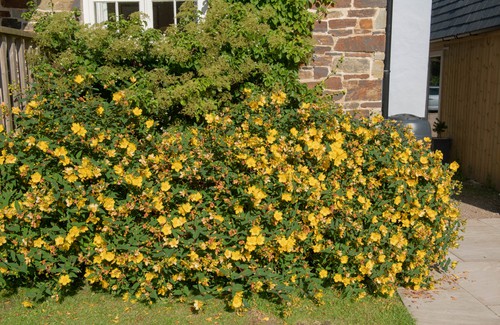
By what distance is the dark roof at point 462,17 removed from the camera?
8.86m

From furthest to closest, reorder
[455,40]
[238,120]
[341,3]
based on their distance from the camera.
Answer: [455,40] → [341,3] → [238,120]

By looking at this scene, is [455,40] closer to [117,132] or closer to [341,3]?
[341,3]

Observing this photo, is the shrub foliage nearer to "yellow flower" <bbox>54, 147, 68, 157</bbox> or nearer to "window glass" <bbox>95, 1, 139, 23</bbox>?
"yellow flower" <bbox>54, 147, 68, 157</bbox>

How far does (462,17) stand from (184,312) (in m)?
8.43

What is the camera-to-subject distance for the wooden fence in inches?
196

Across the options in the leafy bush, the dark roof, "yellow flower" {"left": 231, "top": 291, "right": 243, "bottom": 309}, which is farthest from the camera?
the dark roof

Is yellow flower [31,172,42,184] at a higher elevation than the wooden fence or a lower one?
lower

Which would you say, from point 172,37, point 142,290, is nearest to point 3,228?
point 142,290

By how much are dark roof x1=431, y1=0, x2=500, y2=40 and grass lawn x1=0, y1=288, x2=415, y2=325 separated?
20.1 ft

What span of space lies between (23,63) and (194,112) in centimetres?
180

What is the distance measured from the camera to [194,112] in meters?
5.60

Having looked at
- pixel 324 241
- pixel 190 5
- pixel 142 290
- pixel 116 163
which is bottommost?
pixel 142 290

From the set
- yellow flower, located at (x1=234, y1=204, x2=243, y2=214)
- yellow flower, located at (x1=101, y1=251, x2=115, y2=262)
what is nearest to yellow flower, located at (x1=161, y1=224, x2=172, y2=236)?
yellow flower, located at (x1=101, y1=251, x2=115, y2=262)

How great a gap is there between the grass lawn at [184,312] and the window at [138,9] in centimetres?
348
